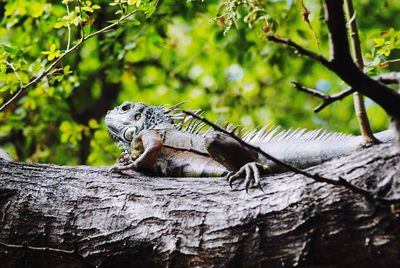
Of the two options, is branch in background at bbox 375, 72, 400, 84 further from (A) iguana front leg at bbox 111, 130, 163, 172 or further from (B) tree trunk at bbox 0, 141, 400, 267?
(A) iguana front leg at bbox 111, 130, 163, 172

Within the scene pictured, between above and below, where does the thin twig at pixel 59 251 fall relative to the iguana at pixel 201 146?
below

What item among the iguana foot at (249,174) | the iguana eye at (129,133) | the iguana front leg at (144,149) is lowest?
the iguana foot at (249,174)

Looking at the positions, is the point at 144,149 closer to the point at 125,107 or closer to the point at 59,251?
the point at 125,107

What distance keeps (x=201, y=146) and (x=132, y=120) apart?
3.53 ft

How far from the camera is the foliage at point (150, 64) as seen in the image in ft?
18.7

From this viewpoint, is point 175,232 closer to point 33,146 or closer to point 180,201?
point 180,201

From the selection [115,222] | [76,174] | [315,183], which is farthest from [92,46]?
[315,183]

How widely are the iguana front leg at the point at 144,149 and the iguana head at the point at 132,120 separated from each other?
246 millimetres

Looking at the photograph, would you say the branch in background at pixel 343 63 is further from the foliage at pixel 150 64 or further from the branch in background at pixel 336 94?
the foliage at pixel 150 64

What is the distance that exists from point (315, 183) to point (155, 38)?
465 cm

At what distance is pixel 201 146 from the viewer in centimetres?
569

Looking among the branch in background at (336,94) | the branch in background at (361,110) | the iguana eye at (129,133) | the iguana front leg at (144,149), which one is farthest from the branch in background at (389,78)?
the iguana eye at (129,133)

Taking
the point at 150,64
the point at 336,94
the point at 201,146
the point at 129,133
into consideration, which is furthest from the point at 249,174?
the point at 150,64

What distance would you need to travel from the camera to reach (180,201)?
420cm
